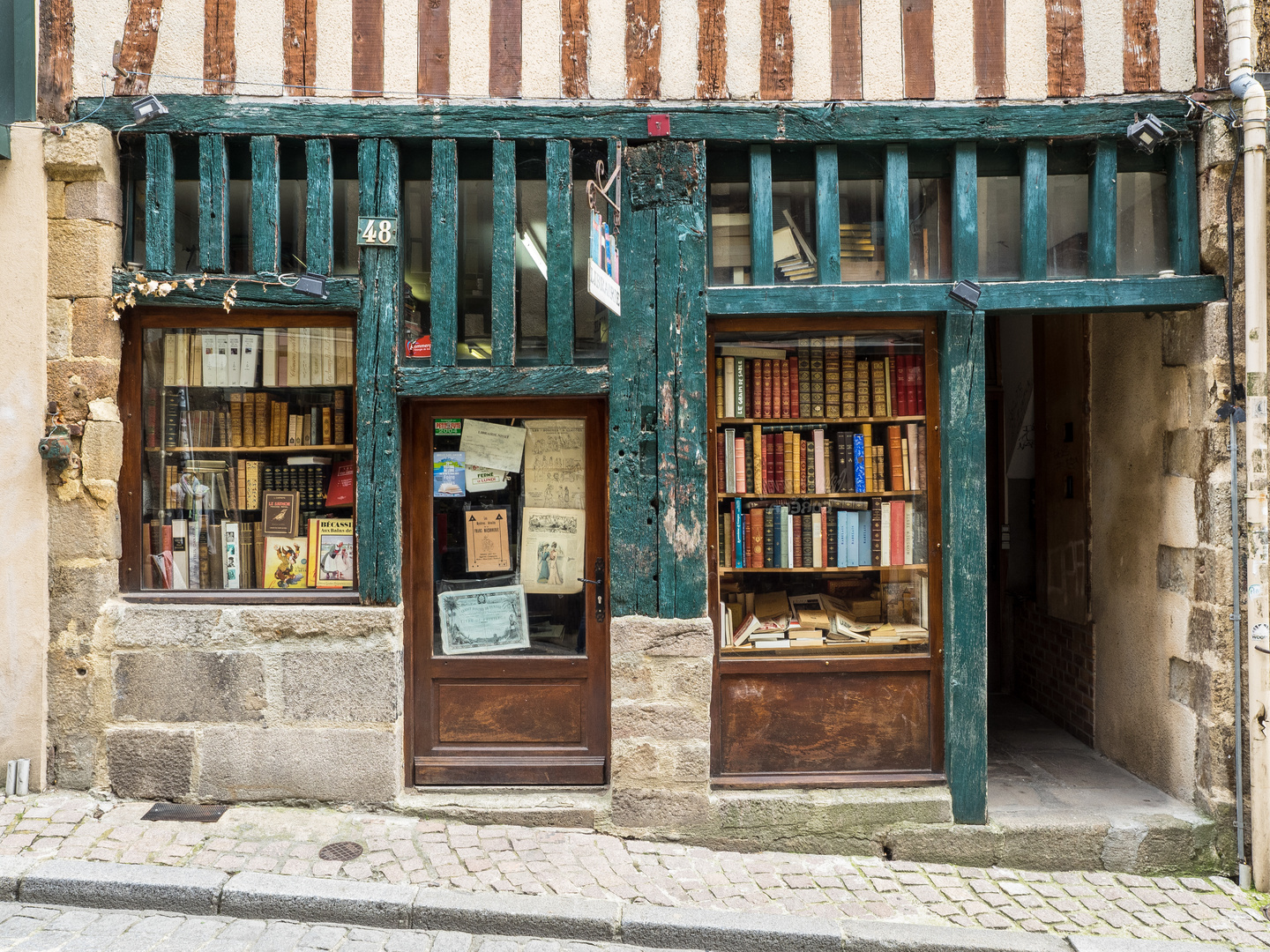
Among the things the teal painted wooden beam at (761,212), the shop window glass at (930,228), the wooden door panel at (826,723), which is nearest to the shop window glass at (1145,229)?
the shop window glass at (930,228)

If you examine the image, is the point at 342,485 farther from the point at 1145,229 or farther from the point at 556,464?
Result: the point at 1145,229

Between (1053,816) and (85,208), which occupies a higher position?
(85,208)

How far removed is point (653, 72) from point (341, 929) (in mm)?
4304

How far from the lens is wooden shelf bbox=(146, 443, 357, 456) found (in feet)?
15.4

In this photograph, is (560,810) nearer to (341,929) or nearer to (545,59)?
(341,929)

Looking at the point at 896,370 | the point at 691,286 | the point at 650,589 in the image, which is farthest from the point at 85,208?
the point at 896,370

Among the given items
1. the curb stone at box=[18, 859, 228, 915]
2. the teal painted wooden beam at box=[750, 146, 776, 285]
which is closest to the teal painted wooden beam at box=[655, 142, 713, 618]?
the teal painted wooden beam at box=[750, 146, 776, 285]

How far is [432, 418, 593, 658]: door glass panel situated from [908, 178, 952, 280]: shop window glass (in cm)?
202

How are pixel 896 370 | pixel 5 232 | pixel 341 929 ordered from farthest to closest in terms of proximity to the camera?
pixel 896 370
pixel 5 232
pixel 341 929

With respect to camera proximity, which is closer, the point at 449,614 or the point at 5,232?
the point at 5,232

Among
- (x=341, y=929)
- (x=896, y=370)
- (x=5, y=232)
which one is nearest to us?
(x=341, y=929)

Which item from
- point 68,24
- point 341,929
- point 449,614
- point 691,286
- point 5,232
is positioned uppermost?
point 68,24

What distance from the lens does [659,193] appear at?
175 inches

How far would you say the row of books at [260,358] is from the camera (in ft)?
15.3
